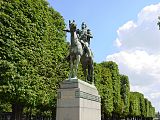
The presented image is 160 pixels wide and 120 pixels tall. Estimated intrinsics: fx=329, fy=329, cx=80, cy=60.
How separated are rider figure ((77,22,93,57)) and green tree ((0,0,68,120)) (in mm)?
6814

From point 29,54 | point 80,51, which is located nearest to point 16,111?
point 29,54

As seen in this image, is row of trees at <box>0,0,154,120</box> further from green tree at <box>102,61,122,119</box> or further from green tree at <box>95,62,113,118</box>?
green tree at <box>102,61,122,119</box>

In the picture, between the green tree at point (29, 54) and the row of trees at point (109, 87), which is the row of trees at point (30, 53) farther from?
the row of trees at point (109, 87)

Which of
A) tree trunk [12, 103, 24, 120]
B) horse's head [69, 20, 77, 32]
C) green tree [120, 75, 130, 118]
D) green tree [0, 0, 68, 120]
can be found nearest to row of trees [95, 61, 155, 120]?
green tree [120, 75, 130, 118]

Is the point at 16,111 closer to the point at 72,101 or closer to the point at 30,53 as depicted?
the point at 30,53

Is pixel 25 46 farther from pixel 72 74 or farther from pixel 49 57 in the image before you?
pixel 72 74

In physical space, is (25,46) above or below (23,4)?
below

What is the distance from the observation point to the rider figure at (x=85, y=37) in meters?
24.0

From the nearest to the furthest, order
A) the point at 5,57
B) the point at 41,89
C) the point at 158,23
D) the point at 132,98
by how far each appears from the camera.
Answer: the point at 158,23
the point at 5,57
the point at 41,89
the point at 132,98

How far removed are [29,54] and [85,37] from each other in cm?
764

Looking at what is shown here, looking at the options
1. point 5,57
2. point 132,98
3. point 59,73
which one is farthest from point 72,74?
point 132,98

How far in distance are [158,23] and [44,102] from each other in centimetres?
1433

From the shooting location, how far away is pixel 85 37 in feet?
79.8

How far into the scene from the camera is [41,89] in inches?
1267
